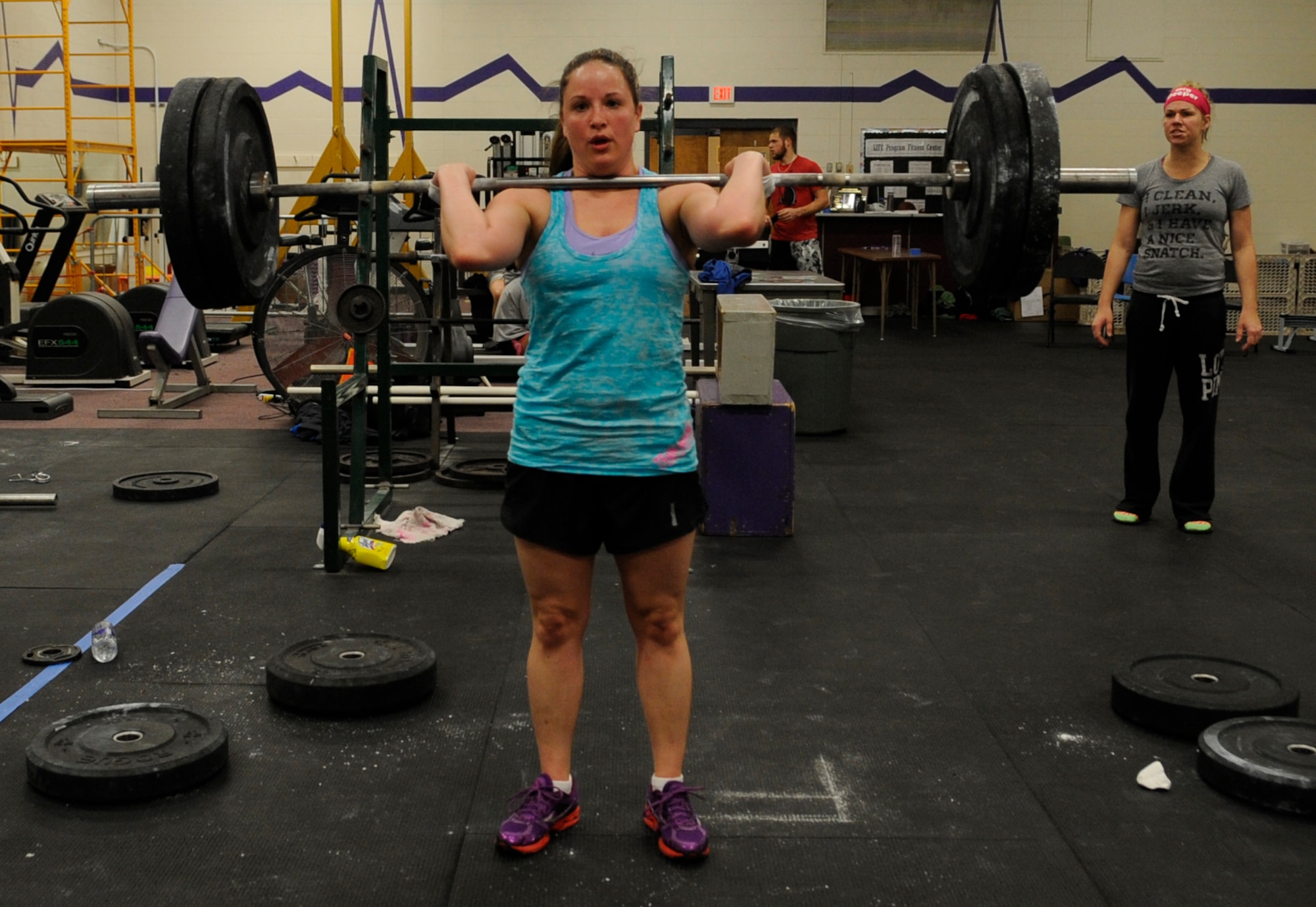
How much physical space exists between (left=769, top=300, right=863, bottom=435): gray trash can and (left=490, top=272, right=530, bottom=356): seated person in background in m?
1.07

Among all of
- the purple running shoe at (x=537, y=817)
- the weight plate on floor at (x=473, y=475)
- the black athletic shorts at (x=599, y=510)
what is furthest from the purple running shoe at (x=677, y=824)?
the weight plate on floor at (x=473, y=475)

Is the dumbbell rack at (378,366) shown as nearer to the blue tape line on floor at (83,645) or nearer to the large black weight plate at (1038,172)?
the blue tape line on floor at (83,645)

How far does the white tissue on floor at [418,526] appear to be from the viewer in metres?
3.82

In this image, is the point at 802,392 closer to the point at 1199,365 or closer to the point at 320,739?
the point at 1199,365

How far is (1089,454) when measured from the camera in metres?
5.29

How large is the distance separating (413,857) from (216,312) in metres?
8.67

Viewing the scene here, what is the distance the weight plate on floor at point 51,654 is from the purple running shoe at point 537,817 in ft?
4.15

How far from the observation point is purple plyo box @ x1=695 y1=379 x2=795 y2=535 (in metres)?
3.86

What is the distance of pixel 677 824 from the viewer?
1950 millimetres

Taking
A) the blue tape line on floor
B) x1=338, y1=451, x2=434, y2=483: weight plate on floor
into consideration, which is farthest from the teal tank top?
x1=338, y1=451, x2=434, y2=483: weight plate on floor

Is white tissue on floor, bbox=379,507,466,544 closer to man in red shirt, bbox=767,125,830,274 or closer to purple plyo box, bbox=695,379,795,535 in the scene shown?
purple plyo box, bbox=695,379,795,535

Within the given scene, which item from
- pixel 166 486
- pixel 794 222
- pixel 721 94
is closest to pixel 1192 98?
pixel 166 486

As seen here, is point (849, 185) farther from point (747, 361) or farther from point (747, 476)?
point (747, 476)

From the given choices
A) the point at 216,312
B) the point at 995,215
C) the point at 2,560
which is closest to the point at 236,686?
the point at 2,560
